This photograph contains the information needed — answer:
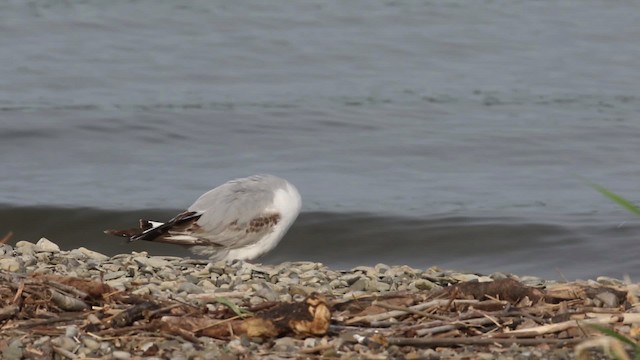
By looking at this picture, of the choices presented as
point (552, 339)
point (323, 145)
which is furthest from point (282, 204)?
point (323, 145)

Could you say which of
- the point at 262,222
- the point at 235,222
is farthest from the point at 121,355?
the point at 262,222

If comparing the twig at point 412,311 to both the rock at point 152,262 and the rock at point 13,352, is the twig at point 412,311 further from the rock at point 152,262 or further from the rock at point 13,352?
the rock at point 152,262

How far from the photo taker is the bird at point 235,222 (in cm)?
848

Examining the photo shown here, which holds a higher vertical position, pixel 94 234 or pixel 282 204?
pixel 282 204

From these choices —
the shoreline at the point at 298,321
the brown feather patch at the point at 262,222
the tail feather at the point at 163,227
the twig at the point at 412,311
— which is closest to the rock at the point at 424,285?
the shoreline at the point at 298,321

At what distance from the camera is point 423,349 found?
526 centimetres

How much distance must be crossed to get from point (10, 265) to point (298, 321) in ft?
7.79

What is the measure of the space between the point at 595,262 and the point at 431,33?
10.6 metres

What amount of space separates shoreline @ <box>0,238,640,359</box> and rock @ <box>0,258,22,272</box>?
0.77 meters

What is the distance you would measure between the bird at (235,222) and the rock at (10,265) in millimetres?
1415

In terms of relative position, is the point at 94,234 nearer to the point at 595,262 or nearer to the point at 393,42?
the point at 595,262

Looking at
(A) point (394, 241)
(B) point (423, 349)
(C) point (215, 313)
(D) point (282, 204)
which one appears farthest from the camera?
(A) point (394, 241)

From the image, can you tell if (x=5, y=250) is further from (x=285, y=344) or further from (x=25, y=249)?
(x=285, y=344)

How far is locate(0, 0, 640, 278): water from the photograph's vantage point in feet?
38.4
